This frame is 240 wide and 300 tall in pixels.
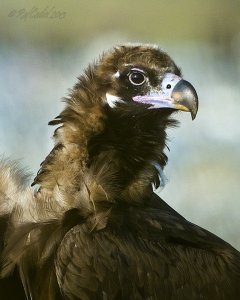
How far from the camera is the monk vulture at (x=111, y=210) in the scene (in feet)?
2.60

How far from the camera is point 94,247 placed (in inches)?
31.1

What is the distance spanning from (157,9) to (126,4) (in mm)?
58

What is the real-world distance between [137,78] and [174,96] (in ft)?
0.22

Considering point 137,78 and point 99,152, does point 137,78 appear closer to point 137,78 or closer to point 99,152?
point 137,78

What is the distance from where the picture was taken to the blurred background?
1.07m

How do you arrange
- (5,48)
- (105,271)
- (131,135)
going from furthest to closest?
(5,48)
(131,135)
(105,271)

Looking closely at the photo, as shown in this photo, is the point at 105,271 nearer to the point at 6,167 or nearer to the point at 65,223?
the point at 65,223

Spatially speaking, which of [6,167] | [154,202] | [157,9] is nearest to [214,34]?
[157,9]

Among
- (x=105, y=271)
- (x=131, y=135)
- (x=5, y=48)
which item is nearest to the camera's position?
(x=105, y=271)

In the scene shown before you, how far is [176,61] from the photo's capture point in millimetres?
1078
